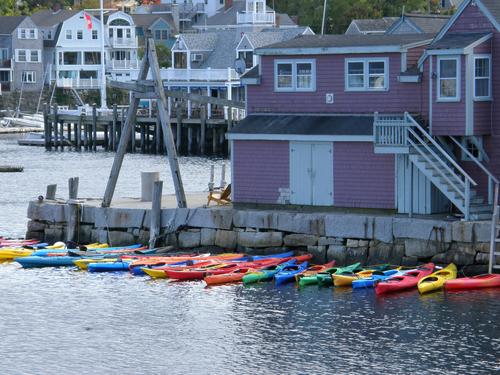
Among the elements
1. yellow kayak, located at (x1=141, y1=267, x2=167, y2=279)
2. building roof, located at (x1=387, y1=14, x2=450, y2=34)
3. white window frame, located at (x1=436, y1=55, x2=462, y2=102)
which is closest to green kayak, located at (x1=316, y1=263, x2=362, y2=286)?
yellow kayak, located at (x1=141, y1=267, x2=167, y2=279)

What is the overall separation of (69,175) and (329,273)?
4691 cm

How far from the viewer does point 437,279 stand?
1432 inches

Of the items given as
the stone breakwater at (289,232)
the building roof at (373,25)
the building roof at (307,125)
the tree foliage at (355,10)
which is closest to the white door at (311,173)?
the building roof at (307,125)

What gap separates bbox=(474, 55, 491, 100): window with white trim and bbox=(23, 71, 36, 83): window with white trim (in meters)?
119

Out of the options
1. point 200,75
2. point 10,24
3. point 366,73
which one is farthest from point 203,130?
point 10,24

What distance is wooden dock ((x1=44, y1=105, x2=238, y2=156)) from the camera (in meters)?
96.0

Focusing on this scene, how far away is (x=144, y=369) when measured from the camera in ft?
101

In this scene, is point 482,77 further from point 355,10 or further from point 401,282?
point 355,10

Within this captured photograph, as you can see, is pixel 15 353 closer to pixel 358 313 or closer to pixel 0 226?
pixel 358 313

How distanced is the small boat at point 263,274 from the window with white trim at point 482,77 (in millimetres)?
6846

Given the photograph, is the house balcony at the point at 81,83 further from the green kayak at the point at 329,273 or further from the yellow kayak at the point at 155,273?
the green kayak at the point at 329,273

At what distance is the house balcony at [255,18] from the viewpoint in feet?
382

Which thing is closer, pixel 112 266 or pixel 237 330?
pixel 237 330

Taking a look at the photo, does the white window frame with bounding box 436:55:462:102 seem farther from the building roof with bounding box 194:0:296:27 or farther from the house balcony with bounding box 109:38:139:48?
the house balcony with bounding box 109:38:139:48
